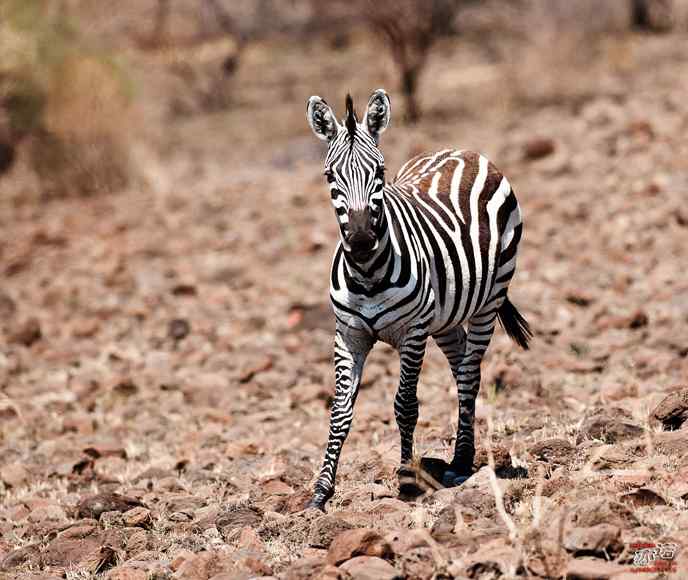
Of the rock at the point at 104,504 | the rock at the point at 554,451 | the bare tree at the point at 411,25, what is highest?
the bare tree at the point at 411,25

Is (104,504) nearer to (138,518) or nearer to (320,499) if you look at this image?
(138,518)

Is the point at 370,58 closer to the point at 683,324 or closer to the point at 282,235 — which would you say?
the point at 282,235

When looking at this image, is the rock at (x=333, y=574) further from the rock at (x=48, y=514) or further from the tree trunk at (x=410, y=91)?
the tree trunk at (x=410, y=91)

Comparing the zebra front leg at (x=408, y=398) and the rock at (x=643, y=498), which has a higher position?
the zebra front leg at (x=408, y=398)

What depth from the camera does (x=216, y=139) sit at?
21750 mm

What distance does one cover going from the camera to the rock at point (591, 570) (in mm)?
4289

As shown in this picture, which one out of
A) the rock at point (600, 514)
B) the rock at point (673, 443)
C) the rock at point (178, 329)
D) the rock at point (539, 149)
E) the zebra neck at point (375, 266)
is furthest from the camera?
the rock at point (539, 149)

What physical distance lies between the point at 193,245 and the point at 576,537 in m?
10.3

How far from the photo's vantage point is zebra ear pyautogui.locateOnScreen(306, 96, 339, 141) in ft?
18.0

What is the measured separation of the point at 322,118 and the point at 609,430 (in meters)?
2.40

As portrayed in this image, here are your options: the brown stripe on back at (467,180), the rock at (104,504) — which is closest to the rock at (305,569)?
the rock at (104,504)

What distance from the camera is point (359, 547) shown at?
4.74m

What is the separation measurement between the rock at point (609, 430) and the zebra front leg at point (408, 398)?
3.42ft

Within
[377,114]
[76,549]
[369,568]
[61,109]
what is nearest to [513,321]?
[377,114]
